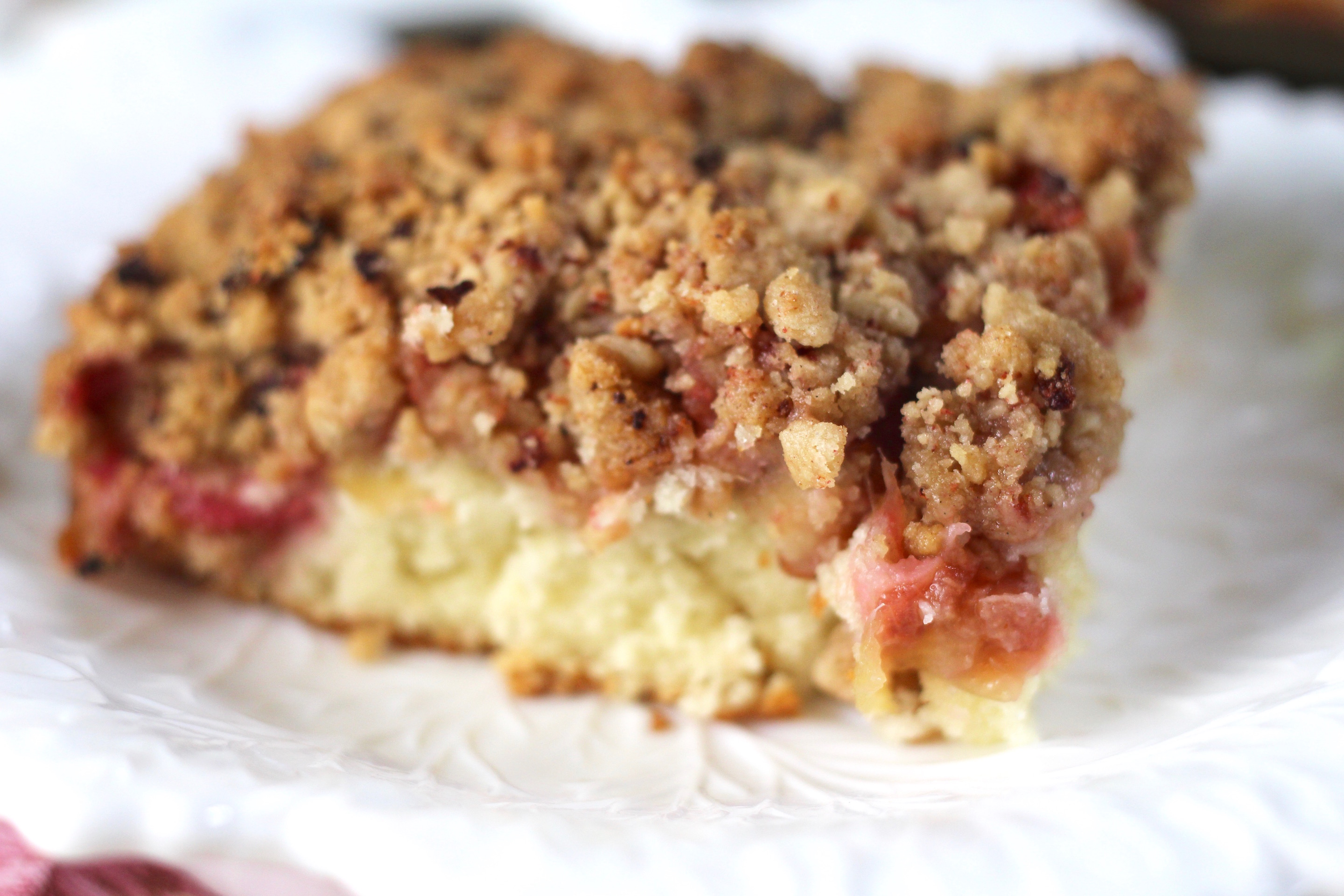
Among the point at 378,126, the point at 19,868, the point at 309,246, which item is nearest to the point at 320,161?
the point at 378,126

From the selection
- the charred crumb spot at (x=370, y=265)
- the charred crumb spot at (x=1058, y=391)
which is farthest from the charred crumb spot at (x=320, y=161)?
the charred crumb spot at (x=1058, y=391)

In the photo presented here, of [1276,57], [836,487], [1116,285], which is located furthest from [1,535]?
[1276,57]


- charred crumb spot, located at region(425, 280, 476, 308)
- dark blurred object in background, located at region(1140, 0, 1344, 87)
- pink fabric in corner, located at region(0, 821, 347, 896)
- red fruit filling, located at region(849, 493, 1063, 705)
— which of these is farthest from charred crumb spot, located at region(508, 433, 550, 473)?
dark blurred object in background, located at region(1140, 0, 1344, 87)

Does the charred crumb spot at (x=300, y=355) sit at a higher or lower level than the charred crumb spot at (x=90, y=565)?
higher

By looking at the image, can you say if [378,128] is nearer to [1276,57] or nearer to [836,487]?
[836,487]

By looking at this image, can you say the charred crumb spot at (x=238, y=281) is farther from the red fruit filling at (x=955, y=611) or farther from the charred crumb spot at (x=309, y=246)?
the red fruit filling at (x=955, y=611)

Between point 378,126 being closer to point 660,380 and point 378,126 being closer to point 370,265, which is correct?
point 370,265
